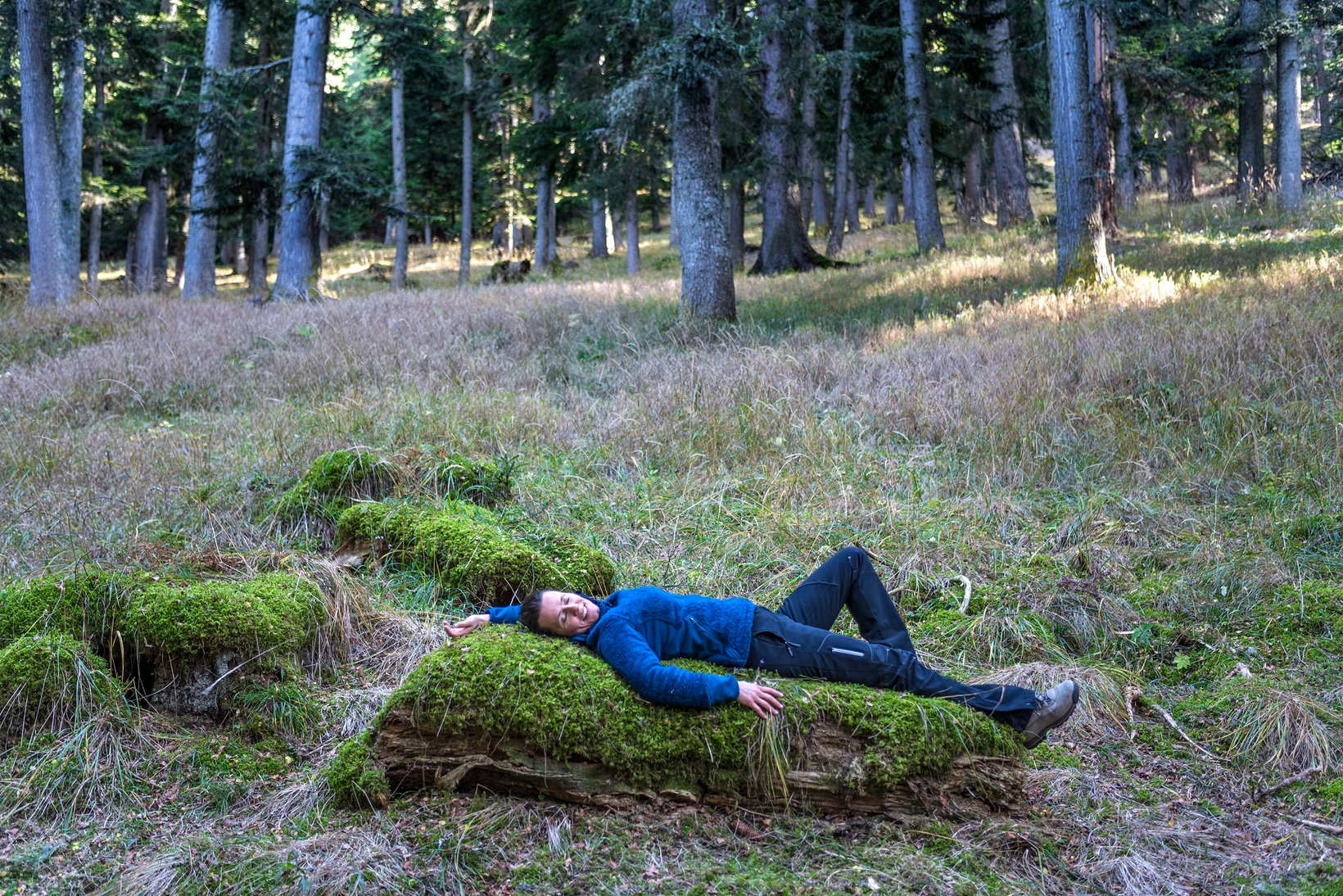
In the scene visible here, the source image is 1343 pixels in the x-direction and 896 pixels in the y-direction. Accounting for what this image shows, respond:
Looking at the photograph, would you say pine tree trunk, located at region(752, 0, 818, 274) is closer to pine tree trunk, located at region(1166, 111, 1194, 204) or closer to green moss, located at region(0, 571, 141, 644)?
pine tree trunk, located at region(1166, 111, 1194, 204)

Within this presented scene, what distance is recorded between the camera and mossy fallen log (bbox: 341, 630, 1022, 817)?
10.5ft

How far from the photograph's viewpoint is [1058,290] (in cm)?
1077

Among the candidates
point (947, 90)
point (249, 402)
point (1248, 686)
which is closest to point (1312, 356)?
point (1248, 686)

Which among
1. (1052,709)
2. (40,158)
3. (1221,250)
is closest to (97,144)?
(40,158)

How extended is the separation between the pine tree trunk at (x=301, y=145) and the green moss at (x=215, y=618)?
532 inches

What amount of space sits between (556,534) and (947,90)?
1983 cm

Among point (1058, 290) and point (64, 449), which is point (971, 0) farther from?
point (64, 449)

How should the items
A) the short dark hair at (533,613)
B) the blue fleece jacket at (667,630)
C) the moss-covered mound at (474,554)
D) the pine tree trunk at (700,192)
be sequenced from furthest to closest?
the pine tree trunk at (700,192), the moss-covered mound at (474,554), the short dark hair at (533,613), the blue fleece jacket at (667,630)

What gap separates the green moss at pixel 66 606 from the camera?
3881 mm

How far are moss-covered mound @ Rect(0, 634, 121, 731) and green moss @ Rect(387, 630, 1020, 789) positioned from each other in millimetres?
1349

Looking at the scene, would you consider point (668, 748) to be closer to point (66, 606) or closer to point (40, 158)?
point (66, 606)

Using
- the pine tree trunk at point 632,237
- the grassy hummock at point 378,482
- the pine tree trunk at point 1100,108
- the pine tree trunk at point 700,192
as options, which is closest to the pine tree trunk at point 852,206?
the pine tree trunk at point 632,237

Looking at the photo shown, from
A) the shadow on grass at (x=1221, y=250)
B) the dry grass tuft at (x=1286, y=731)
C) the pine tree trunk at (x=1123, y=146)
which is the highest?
the pine tree trunk at (x=1123, y=146)

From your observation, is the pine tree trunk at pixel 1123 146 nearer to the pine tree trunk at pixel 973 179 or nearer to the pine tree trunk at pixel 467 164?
the pine tree trunk at pixel 973 179
